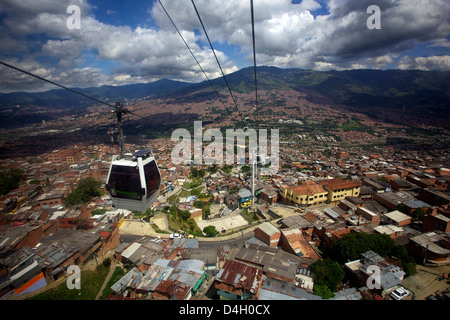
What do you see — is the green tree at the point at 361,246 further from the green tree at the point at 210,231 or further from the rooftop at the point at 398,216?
the green tree at the point at 210,231

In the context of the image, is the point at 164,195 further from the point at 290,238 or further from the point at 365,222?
the point at 365,222

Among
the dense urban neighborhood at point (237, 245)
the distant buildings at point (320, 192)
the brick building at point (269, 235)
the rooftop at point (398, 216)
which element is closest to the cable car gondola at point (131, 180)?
the dense urban neighborhood at point (237, 245)

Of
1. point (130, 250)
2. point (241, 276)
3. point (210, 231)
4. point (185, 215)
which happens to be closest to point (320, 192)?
point (210, 231)

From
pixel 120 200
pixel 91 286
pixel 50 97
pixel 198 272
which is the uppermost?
pixel 50 97

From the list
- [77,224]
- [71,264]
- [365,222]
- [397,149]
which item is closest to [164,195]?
[77,224]

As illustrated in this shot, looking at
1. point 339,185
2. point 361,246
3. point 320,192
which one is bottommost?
point 361,246

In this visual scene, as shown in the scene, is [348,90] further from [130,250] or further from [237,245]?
[130,250]
